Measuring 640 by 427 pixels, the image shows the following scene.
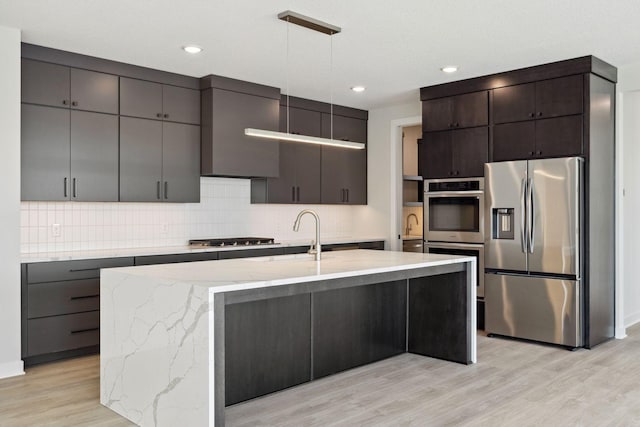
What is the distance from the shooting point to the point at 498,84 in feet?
17.3

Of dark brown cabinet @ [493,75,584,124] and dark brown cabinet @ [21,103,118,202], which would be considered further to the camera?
dark brown cabinet @ [493,75,584,124]

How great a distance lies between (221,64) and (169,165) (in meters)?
1.08

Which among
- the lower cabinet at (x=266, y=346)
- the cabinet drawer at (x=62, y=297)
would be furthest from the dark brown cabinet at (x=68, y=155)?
the lower cabinet at (x=266, y=346)

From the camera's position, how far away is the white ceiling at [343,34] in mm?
3574

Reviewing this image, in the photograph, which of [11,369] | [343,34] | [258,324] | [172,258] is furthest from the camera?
[172,258]

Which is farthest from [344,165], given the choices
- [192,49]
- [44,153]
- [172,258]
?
[44,153]

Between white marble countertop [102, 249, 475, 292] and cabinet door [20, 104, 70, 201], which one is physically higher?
cabinet door [20, 104, 70, 201]

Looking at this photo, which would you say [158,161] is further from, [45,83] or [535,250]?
[535,250]

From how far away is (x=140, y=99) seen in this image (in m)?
5.05

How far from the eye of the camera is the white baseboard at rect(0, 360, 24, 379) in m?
3.92

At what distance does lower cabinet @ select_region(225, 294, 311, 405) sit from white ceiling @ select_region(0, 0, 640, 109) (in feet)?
6.32

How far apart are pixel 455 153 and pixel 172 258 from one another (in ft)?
9.64

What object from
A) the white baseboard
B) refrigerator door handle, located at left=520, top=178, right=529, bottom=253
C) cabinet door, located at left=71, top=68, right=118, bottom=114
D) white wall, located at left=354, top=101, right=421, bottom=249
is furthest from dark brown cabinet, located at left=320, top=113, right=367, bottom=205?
the white baseboard

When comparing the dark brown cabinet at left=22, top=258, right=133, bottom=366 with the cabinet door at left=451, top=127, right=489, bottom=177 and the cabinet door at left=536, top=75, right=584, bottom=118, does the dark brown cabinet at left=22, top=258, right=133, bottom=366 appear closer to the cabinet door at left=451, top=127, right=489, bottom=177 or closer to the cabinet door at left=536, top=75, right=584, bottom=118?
the cabinet door at left=451, top=127, right=489, bottom=177
